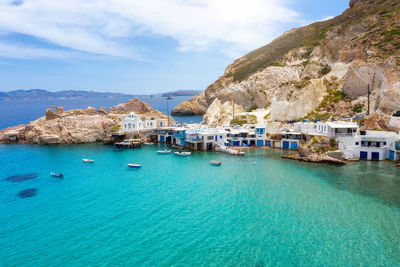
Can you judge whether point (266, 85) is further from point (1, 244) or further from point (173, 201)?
point (1, 244)

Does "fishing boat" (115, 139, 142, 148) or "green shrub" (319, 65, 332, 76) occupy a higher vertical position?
"green shrub" (319, 65, 332, 76)

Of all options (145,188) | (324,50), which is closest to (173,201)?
(145,188)

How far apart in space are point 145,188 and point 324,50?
98.7 m

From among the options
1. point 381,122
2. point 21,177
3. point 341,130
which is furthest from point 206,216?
point 381,122

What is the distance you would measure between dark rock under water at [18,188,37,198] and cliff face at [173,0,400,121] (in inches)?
2339

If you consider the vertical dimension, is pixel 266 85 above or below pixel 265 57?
below

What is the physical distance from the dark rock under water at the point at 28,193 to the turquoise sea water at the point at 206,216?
788 mm

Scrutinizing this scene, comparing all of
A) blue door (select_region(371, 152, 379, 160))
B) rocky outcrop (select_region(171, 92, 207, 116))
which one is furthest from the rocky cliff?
blue door (select_region(371, 152, 379, 160))

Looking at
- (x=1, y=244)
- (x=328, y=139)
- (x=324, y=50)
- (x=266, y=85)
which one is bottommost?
(x=1, y=244)

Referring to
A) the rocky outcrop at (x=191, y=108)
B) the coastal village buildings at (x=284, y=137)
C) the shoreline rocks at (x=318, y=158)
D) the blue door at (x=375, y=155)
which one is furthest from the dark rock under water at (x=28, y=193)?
the rocky outcrop at (x=191, y=108)

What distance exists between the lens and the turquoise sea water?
68.6 feet

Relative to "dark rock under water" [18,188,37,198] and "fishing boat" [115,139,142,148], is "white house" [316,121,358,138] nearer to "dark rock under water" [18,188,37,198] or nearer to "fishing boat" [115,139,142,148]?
"fishing boat" [115,139,142,148]

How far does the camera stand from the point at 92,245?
22625 mm

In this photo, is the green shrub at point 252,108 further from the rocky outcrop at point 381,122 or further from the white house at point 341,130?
the white house at point 341,130
